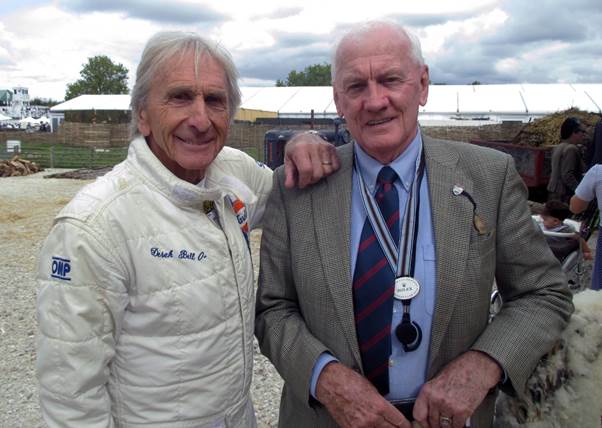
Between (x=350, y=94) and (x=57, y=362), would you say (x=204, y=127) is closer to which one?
(x=350, y=94)

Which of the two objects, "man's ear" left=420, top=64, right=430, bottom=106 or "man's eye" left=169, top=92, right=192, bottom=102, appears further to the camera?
"man's ear" left=420, top=64, right=430, bottom=106

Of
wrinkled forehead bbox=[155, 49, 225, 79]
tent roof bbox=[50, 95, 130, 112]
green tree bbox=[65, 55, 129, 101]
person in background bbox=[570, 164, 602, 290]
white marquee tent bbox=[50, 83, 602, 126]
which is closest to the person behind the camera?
wrinkled forehead bbox=[155, 49, 225, 79]

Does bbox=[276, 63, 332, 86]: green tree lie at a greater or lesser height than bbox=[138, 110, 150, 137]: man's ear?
greater

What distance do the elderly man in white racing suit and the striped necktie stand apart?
419 mm

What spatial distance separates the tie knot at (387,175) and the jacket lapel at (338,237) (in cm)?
12

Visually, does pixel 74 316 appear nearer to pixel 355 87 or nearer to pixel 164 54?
pixel 164 54

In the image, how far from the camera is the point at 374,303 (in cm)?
194

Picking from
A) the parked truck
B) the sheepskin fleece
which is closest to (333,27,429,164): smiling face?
the sheepskin fleece

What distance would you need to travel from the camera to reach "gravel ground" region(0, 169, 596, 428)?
4.45 m

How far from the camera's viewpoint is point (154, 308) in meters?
1.83

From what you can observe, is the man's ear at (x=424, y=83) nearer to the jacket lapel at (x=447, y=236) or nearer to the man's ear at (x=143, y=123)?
the jacket lapel at (x=447, y=236)

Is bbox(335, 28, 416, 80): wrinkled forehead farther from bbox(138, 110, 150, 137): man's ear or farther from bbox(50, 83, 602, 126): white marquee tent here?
Result: bbox(50, 83, 602, 126): white marquee tent

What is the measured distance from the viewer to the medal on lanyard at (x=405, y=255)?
191cm

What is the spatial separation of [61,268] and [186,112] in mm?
656
